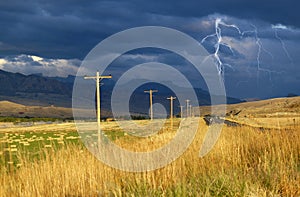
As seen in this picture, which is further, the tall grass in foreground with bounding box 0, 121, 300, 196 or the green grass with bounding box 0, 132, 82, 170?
the green grass with bounding box 0, 132, 82, 170

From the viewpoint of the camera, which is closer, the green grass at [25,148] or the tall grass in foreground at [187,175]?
the tall grass in foreground at [187,175]

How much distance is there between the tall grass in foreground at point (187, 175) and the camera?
6609 mm

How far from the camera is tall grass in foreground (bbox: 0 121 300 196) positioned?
21.7 ft

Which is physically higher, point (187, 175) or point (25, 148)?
point (187, 175)

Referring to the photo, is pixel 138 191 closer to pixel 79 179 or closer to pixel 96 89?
pixel 79 179

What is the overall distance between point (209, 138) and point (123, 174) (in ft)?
14.2

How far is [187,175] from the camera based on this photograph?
874 centimetres

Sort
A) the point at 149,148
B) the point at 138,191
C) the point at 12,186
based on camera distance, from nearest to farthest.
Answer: the point at 138,191 < the point at 12,186 < the point at 149,148

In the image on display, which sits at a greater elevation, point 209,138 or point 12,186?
point 209,138

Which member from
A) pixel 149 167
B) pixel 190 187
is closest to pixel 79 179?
pixel 149 167

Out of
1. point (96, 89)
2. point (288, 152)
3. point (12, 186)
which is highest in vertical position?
point (96, 89)

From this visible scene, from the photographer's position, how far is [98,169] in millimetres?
10281

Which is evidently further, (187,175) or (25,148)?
(25,148)

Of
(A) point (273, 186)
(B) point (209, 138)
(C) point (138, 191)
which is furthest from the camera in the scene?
(B) point (209, 138)
